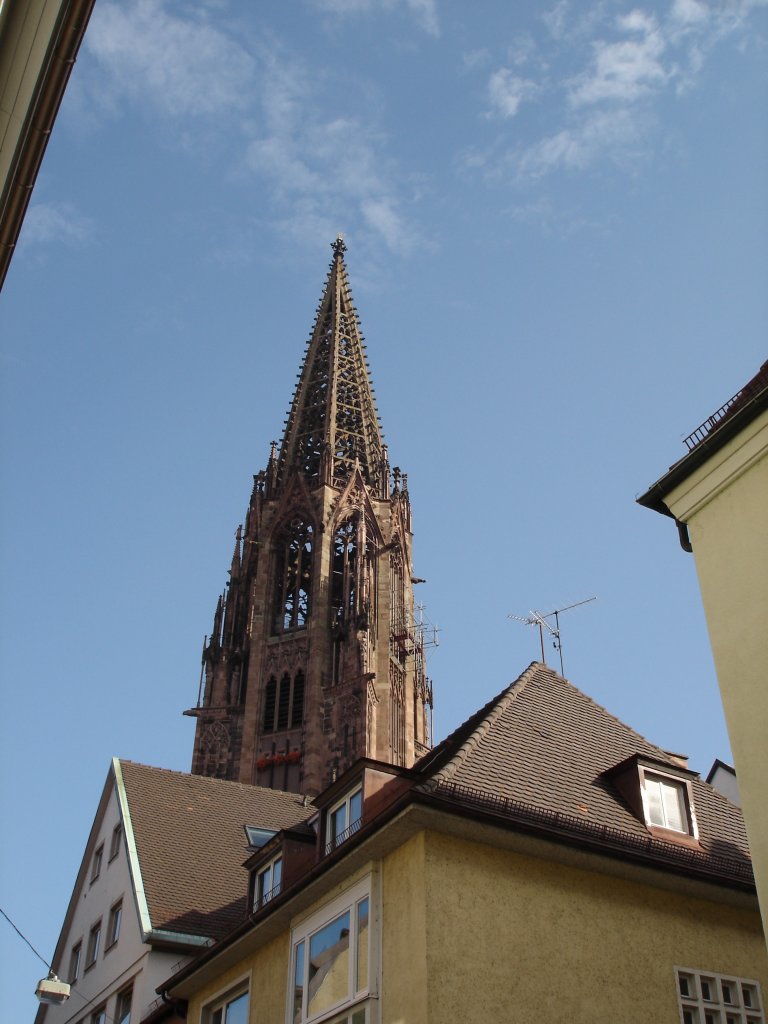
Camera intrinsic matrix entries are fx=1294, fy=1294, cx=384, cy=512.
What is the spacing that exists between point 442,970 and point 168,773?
45.4ft

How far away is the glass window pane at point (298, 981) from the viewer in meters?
14.4

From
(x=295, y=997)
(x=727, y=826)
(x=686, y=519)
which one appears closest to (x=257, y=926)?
(x=295, y=997)

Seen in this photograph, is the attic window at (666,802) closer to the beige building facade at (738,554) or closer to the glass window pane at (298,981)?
the beige building facade at (738,554)

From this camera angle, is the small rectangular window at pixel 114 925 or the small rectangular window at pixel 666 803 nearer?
the small rectangular window at pixel 666 803

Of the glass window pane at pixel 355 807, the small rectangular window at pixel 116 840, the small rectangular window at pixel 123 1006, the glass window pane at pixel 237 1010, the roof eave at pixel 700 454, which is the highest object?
the small rectangular window at pixel 116 840

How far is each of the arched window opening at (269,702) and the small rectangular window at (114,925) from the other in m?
39.3

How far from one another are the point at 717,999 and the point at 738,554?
5.13 m

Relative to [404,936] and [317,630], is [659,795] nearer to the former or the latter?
[404,936]

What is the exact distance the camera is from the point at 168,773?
25406 millimetres

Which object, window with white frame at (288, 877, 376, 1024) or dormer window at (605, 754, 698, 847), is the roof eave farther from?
window with white frame at (288, 877, 376, 1024)

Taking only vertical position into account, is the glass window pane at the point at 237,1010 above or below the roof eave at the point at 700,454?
below

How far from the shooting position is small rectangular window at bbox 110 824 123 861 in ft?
73.5

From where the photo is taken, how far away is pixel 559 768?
15805mm

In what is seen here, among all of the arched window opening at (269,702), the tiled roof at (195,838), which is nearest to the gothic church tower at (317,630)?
the arched window opening at (269,702)
